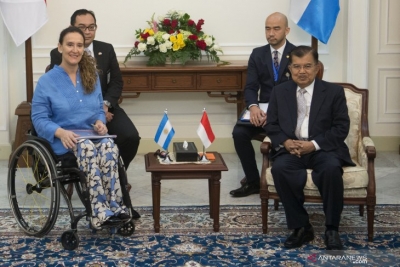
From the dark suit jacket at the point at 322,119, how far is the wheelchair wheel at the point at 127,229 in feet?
3.45

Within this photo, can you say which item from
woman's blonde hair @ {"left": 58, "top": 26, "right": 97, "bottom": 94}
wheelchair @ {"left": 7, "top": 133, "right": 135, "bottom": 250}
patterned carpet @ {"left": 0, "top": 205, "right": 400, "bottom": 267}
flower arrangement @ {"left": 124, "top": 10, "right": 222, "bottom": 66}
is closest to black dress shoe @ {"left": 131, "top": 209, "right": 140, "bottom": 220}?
patterned carpet @ {"left": 0, "top": 205, "right": 400, "bottom": 267}

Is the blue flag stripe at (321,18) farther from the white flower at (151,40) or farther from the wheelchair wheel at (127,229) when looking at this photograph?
the wheelchair wheel at (127,229)

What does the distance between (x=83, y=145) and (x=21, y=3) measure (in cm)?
272

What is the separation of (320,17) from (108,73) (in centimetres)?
220

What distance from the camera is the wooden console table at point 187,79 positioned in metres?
7.21

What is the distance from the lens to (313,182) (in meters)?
4.96

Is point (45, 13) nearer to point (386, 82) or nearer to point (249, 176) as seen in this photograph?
point (249, 176)

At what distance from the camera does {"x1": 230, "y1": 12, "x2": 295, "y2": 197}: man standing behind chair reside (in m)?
6.19

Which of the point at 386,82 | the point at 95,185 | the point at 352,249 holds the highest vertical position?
the point at 386,82

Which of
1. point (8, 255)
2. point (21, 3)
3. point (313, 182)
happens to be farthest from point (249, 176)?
point (21, 3)

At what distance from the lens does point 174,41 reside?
7277mm

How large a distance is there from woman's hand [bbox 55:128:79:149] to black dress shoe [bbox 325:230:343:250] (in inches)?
65.8

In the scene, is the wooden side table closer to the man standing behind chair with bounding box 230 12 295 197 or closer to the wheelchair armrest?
the wheelchair armrest

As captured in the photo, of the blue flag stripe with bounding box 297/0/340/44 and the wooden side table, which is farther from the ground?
the blue flag stripe with bounding box 297/0/340/44
